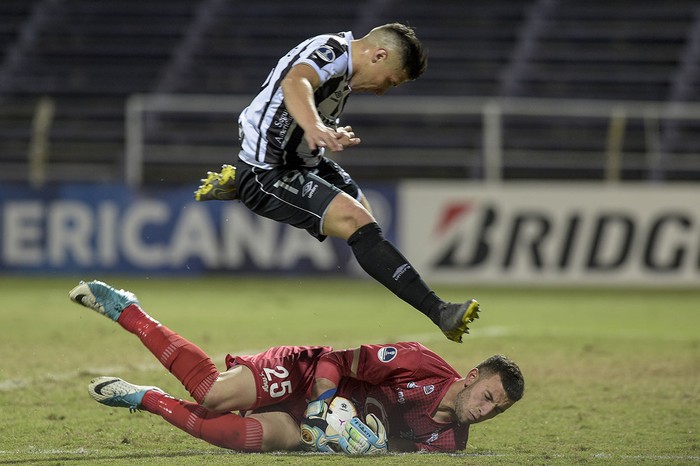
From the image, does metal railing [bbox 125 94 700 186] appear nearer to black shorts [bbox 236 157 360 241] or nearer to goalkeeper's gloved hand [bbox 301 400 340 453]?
black shorts [bbox 236 157 360 241]

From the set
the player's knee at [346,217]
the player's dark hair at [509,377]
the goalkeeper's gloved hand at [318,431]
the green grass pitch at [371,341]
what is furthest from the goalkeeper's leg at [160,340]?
the player's dark hair at [509,377]

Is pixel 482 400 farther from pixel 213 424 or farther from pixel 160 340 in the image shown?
pixel 160 340

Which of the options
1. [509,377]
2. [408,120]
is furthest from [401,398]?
[408,120]

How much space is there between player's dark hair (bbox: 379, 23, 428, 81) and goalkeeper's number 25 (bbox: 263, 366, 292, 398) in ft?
5.49

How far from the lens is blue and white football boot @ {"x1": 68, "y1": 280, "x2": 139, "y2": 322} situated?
6039 mm

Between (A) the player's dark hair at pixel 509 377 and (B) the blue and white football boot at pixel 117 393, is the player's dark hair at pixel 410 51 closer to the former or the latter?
(A) the player's dark hair at pixel 509 377

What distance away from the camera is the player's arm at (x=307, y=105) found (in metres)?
5.57

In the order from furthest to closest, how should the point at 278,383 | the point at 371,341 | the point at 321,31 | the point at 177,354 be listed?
the point at 321,31 → the point at 371,341 → the point at 177,354 → the point at 278,383

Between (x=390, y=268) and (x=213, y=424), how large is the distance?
3.74 ft

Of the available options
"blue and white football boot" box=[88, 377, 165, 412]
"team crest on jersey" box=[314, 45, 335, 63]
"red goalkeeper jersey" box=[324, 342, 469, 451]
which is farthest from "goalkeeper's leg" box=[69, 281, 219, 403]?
"team crest on jersey" box=[314, 45, 335, 63]

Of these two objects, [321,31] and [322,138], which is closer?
[322,138]

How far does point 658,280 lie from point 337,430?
35.0 feet

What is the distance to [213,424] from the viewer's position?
18.1ft

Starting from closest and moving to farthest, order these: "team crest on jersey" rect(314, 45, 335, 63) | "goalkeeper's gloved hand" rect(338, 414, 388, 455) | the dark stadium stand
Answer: "goalkeeper's gloved hand" rect(338, 414, 388, 455) < "team crest on jersey" rect(314, 45, 335, 63) < the dark stadium stand
